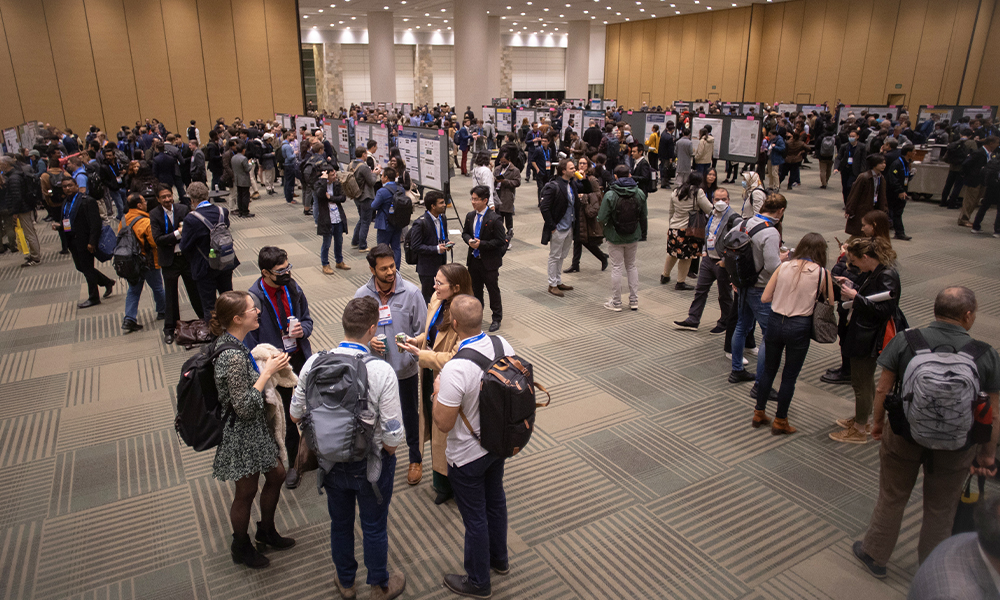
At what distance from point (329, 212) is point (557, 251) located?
3.28 metres

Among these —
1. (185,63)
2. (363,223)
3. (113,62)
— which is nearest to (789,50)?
(185,63)

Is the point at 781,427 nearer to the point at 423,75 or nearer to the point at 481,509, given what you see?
the point at 481,509

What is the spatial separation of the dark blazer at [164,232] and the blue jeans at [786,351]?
537 cm

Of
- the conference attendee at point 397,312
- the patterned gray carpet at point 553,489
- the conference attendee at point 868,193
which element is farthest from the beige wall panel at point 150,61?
the conference attendee at point 397,312

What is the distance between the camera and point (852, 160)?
1223 centimetres

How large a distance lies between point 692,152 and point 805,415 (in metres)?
10.2

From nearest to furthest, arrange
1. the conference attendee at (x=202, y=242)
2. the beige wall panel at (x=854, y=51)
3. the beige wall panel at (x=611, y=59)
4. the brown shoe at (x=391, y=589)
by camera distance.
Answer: the brown shoe at (x=391, y=589) → the conference attendee at (x=202, y=242) → the beige wall panel at (x=854, y=51) → the beige wall panel at (x=611, y=59)

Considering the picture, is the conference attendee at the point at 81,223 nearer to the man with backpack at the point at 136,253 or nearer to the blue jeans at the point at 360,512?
the man with backpack at the point at 136,253

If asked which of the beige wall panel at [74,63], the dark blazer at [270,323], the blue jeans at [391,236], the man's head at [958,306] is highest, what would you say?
the beige wall panel at [74,63]

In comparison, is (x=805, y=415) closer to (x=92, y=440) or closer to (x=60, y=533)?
(x=60, y=533)

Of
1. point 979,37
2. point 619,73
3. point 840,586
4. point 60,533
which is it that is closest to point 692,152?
point 840,586

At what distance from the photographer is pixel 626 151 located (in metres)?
13.0

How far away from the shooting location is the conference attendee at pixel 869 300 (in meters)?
4.06

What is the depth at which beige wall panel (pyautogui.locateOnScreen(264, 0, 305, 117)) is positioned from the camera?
23797mm
